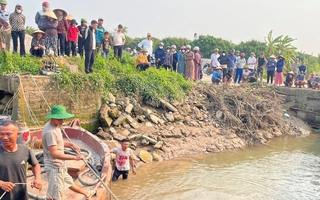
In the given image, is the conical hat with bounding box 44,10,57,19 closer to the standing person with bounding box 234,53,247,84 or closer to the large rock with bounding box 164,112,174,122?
the large rock with bounding box 164,112,174,122

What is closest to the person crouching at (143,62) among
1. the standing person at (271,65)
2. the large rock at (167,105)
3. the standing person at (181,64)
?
the large rock at (167,105)

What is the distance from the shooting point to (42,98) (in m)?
9.05

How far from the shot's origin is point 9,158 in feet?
10.7

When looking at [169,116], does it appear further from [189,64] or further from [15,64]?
[15,64]

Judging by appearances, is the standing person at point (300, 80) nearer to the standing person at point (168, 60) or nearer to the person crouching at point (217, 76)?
the person crouching at point (217, 76)

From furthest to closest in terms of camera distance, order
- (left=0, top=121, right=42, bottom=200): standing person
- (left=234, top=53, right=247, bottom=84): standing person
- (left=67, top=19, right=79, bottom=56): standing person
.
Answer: (left=234, top=53, right=247, bottom=84): standing person < (left=67, top=19, right=79, bottom=56): standing person < (left=0, top=121, right=42, bottom=200): standing person

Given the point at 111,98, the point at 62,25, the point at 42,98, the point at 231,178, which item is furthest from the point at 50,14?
the point at 231,178

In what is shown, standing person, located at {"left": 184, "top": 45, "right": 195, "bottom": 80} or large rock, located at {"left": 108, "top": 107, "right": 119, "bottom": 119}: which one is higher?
standing person, located at {"left": 184, "top": 45, "right": 195, "bottom": 80}

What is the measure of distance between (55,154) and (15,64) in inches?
259

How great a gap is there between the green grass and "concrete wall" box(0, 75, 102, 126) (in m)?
0.15

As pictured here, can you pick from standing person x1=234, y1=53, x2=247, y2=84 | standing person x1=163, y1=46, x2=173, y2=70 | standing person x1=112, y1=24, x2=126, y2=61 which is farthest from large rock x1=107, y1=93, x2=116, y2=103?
standing person x1=234, y1=53, x2=247, y2=84

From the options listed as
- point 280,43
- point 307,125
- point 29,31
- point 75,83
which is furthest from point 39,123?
point 280,43

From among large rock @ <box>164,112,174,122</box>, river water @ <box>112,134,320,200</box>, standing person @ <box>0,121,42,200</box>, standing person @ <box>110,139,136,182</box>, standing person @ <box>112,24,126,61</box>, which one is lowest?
river water @ <box>112,134,320,200</box>

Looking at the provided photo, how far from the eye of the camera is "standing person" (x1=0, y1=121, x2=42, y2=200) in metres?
3.22
